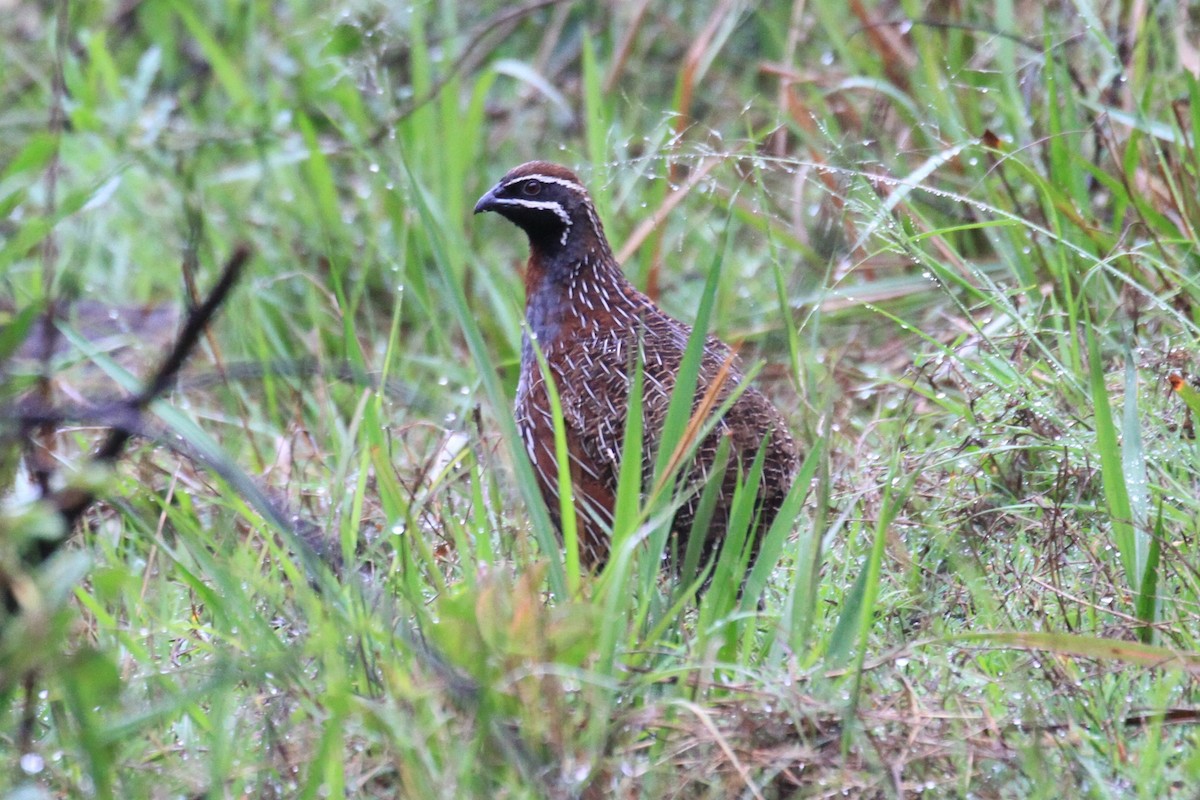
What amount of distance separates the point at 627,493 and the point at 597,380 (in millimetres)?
937

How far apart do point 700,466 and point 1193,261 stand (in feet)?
5.20

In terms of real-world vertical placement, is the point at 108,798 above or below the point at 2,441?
below

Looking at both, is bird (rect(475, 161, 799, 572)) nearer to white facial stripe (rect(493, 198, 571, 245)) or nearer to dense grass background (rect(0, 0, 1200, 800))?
white facial stripe (rect(493, 198, 571, 245))

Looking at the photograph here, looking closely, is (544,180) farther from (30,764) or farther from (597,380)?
(30,764)

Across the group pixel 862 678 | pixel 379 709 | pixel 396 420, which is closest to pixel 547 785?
pixel 379 709

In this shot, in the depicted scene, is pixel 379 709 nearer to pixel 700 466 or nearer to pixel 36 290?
pixel 700 466

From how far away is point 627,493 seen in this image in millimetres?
2914

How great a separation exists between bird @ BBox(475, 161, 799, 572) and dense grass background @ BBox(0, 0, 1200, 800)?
136 mm

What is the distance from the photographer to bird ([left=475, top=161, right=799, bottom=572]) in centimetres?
354

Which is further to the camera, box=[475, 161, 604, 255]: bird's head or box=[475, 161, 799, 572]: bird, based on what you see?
box=[475, 161, 604, 255]: bird's head

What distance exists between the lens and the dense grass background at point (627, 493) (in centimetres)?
252

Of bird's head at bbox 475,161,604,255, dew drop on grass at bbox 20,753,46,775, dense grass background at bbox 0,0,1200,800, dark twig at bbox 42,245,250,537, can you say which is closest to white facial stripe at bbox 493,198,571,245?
bird's head at bbox 475,161,604,255

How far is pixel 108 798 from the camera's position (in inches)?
91.2

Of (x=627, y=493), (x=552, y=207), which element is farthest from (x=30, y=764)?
(x=552, y=207)
